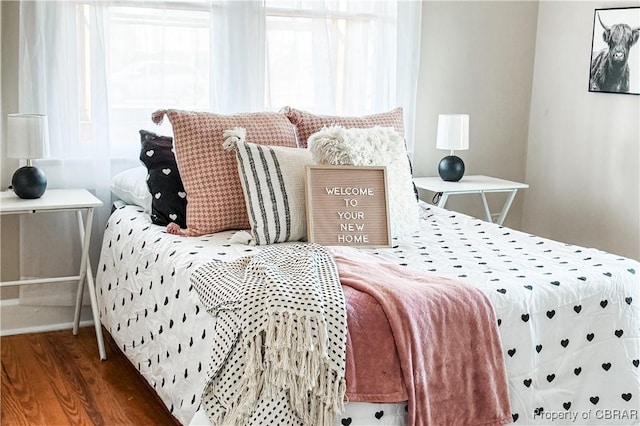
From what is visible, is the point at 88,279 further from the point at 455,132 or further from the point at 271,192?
the point at 455,132

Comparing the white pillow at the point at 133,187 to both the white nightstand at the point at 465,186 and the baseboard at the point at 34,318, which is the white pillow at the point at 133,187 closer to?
the baseboard at the point at 34,318

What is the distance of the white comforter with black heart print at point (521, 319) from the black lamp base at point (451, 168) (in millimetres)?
1163

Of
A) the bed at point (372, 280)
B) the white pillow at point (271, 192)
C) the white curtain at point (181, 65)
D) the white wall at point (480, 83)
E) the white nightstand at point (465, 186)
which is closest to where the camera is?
the bed at point (372, 280)

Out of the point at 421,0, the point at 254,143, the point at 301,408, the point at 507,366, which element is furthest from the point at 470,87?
the point at 301,408

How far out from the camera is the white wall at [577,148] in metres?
4.02

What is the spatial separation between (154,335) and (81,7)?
1.48 metres

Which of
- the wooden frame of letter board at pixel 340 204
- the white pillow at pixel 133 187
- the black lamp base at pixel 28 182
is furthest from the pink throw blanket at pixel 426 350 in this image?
the black lamp base at pixel 28 182

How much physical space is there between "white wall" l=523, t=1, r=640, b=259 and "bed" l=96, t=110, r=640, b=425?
1306mm

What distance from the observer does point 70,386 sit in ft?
9.22

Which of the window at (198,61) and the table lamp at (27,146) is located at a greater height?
the window at (198,61)

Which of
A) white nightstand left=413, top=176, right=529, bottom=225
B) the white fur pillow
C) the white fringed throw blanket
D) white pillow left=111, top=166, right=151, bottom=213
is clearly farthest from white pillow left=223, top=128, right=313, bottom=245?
white nightstand left=413, top=176, right=529, bottom=225

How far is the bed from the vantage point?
214 cm

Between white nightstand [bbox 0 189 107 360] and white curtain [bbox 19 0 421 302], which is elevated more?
white curtain [bbox 19 0 421 302]

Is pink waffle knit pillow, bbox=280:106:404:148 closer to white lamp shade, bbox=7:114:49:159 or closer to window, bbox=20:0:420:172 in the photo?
window, bbox=20:0:420:172
